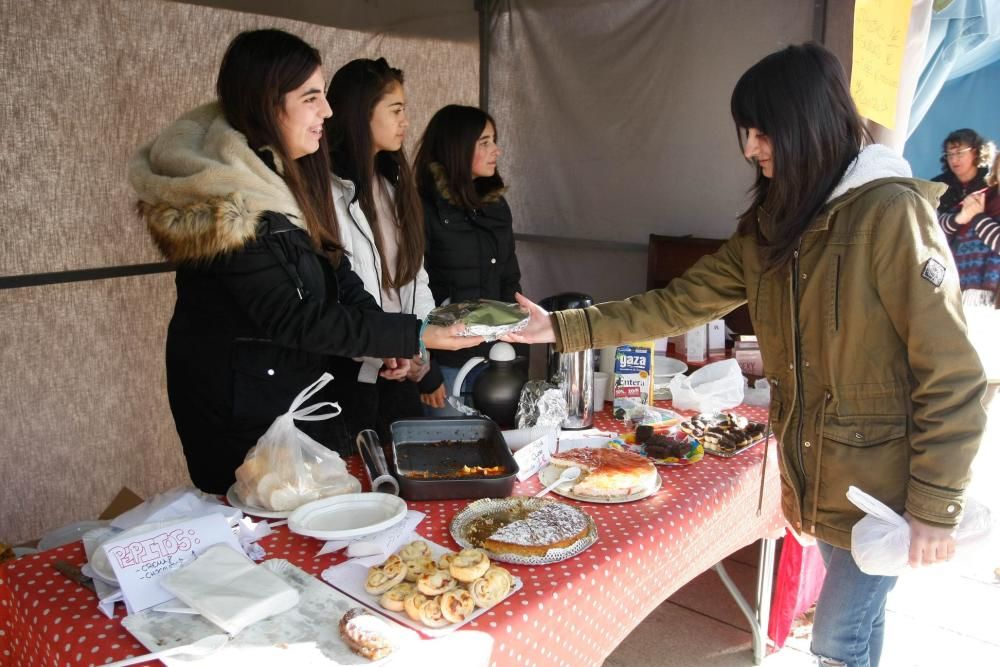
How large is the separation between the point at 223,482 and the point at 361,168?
125 cm

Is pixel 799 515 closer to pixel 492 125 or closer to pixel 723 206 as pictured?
pixel 492 125

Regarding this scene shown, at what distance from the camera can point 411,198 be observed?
3.02 metres

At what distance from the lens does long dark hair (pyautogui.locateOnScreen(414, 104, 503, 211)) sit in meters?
3.43

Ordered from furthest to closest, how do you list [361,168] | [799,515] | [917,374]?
[361,168], [799,515], [917,374]

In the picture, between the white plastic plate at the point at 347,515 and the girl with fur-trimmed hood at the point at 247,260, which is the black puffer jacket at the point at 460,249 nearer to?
the girl with fur-trimmed hood at the point at 247,260

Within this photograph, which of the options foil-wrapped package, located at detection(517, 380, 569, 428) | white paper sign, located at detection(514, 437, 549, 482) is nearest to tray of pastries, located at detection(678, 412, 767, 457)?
foil-wrapped package, located at detection(517, 380, 569, 428)

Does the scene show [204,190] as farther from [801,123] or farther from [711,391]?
[711,391]

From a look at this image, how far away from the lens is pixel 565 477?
6.44ft

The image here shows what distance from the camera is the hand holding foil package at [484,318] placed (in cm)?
209

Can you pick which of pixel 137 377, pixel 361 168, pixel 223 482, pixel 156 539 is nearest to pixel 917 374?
pixel 156 539

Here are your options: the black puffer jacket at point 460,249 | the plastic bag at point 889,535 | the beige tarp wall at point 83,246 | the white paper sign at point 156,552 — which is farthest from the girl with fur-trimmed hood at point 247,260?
the beige tarp wall at point 83,246

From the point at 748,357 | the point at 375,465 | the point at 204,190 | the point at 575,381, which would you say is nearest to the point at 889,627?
the point at 748,357

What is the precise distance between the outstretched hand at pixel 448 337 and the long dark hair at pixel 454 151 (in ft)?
4.55

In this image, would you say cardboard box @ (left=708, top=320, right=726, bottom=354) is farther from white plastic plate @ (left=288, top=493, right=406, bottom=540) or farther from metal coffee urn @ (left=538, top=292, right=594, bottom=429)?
white plastic plate @ (left=288, top=493, right=406, bottom=540)
